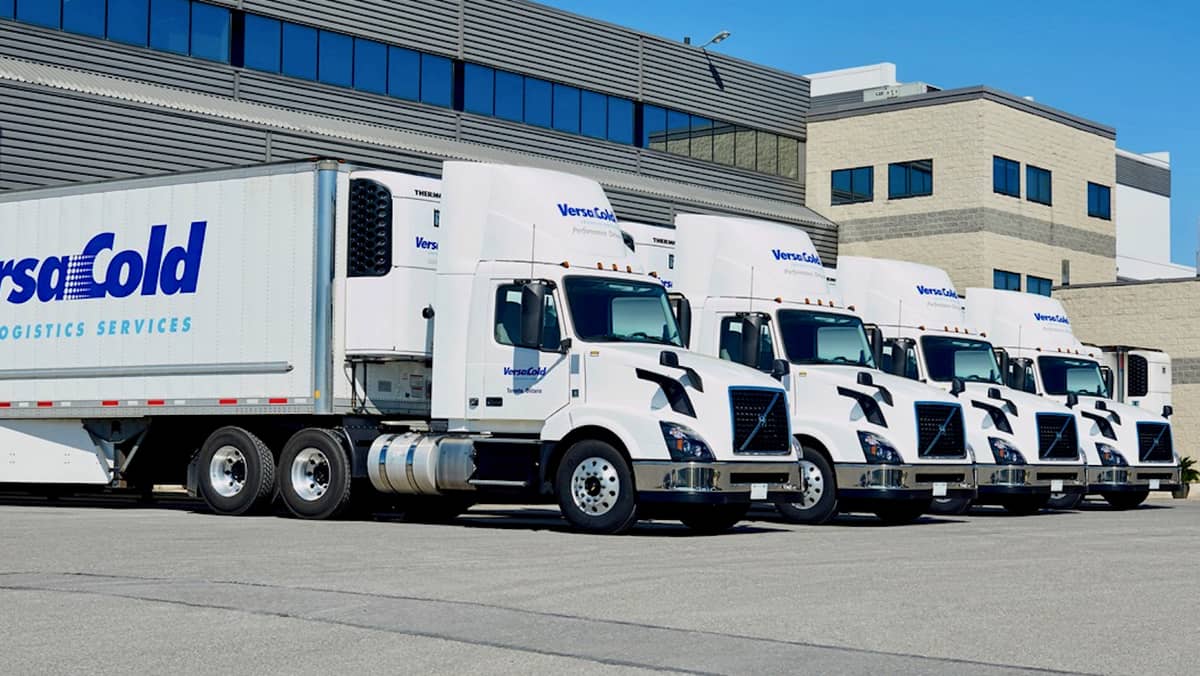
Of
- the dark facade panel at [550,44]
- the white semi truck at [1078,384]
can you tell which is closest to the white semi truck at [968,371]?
the white semi truck at [1078,384]

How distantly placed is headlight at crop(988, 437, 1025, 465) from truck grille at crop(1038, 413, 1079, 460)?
91 centimetres

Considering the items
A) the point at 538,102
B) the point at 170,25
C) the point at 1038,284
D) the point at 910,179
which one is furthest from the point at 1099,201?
the point at 170,25

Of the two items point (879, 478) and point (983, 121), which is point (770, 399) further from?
point (983, 121)

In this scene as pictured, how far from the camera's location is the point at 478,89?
4584 centimetres

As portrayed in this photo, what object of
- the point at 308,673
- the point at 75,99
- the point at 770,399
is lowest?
the point at 308,673

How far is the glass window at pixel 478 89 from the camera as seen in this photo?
149 feet

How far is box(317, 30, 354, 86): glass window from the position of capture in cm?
4219

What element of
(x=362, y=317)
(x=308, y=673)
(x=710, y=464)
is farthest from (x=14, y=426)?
(x=308, y=673)

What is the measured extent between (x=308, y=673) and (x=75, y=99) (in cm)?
2831

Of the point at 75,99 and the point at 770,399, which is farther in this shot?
the point at 75,99

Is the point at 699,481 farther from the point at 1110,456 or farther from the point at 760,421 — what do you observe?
the point at 1110,456

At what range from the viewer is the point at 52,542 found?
53.0 ft

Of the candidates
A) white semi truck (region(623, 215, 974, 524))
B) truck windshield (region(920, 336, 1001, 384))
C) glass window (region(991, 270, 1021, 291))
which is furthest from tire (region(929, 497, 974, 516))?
glass window (region(991, 270, 1021, 291))

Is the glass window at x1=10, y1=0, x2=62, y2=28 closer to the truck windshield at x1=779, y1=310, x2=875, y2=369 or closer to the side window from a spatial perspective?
the side window
